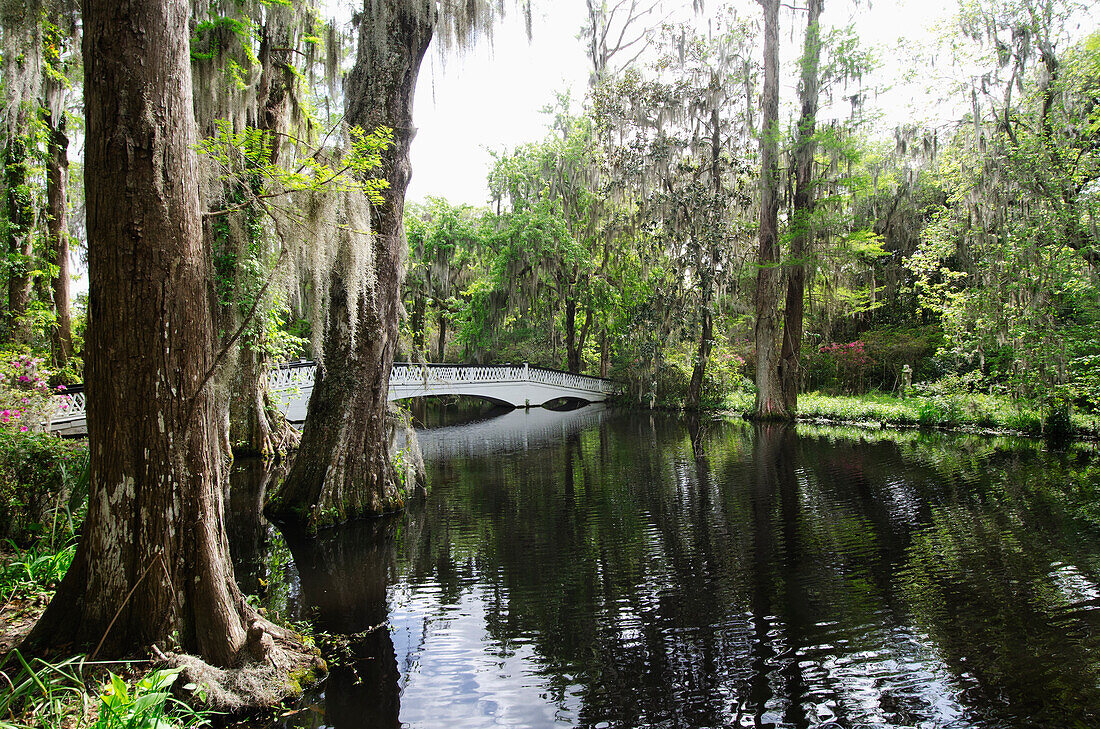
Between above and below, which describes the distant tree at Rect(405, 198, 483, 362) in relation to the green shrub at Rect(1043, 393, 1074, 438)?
above

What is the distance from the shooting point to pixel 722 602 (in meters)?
4.44

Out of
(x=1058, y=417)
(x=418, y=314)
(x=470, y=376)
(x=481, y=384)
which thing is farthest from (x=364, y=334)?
(x=418, y=314)

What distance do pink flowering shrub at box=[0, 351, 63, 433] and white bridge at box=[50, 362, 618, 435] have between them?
21.6 ft

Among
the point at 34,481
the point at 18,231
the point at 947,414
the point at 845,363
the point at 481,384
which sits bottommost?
the point at 947,414

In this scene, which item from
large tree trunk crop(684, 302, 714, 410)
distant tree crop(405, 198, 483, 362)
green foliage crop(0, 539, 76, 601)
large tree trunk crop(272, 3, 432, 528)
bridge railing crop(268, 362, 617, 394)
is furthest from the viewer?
distant tree crop(405, 198, 483, 362)

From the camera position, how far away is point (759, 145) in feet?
58.7

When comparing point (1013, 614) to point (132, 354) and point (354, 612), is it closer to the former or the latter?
point (354, 612)

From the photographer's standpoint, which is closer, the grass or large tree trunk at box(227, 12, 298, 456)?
the grass

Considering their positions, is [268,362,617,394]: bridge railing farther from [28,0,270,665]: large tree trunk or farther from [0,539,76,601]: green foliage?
[28,0,270,665]: large tree trunk

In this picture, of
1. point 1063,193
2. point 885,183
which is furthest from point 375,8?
point 885,183

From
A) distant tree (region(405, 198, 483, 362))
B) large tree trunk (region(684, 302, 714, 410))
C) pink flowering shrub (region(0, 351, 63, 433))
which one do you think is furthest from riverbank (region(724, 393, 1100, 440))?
pink flowering shrub (region(0, 351, 63, 433))

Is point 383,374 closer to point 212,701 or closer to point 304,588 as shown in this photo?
point 304,588

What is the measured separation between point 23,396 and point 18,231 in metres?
5.49

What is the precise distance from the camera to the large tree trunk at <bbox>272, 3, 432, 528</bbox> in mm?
6875
